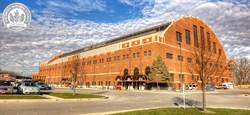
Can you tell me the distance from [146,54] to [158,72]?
853cm

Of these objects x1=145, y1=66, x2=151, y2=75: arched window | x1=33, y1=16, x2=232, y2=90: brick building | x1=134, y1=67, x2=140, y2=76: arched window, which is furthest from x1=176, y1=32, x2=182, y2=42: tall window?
x1=134, y1=67, x2=140, y2=76: arched window

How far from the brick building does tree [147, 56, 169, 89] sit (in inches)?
105

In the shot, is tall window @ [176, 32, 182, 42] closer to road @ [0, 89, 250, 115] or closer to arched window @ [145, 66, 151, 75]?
arched window @ [145, 66, 151, 75]

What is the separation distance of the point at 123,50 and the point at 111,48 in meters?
10.5

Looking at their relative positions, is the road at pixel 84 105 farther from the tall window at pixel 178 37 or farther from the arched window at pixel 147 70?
the tall window at pixel 178 37

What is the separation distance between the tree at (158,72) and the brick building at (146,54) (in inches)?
105

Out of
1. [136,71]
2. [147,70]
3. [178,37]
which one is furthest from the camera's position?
[178,37]

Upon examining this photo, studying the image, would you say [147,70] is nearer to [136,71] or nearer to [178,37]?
[136,71]

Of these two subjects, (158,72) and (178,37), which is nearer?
(158,72)

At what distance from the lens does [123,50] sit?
3191 inches

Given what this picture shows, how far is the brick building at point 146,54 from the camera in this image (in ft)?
238

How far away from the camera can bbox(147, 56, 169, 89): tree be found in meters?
65.0

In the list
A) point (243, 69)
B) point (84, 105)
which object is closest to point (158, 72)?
point (243, 69)

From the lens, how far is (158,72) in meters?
65.3
